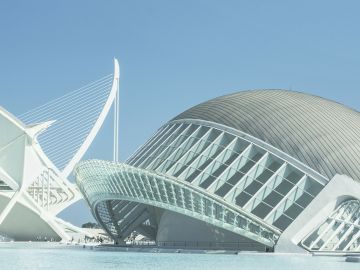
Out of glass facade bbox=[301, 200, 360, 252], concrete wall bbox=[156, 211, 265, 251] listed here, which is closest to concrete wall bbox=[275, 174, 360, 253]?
glass facade bbox=[301, 200, 360, 252]

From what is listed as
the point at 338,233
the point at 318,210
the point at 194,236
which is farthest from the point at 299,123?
the point at 194,236

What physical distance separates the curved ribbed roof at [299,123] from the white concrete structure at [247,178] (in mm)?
82

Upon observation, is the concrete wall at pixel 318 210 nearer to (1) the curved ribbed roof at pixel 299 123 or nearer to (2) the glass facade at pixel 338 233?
(2) the glass facade at pixel 338 233

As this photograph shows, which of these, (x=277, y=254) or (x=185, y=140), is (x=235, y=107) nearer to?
(x=185, y=140)

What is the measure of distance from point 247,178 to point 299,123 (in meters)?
8.50

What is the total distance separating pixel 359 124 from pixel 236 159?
12709 mm

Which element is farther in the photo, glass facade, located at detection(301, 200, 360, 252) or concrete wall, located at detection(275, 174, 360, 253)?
glass facade, located at detection(301, 200, 360, 252)

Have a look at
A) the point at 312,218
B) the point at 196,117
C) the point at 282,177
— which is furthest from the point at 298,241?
the point at 196,117

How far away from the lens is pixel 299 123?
5422 centimetres

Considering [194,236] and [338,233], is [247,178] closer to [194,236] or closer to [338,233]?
[338,233]

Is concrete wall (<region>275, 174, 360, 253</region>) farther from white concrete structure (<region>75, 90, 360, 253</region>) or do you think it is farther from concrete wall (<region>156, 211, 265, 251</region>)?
concrete wall (<region>156, 211, 265, 251</region>)

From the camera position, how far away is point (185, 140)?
55281 mm

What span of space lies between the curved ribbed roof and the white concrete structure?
0.08m

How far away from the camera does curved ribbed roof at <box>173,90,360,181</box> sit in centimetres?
5034
